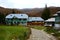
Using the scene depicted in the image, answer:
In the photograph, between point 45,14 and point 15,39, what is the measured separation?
267 feet

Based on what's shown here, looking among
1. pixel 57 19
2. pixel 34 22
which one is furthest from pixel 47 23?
pixel 57 19

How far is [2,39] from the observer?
57.0 ft

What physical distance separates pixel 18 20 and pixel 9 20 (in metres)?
3.61

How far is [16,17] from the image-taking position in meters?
93.4

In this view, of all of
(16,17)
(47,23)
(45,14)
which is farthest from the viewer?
(45,14)

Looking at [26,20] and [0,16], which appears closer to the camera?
[0,16]

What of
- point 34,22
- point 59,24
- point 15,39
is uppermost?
point 15,39

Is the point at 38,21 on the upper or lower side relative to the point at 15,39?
lower

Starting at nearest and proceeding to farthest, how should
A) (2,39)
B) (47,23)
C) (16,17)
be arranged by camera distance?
(2,39)
(47,23)
(16,17)

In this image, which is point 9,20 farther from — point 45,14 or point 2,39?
point 2,39

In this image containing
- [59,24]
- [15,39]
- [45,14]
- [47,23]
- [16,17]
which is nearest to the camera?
[15,39]

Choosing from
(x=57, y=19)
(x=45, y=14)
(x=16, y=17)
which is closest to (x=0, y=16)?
(x=16, y=17)

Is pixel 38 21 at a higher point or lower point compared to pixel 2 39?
lower

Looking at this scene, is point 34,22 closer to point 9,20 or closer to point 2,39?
point 9,20
